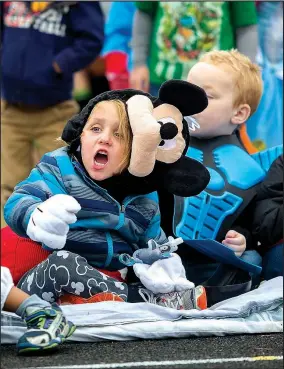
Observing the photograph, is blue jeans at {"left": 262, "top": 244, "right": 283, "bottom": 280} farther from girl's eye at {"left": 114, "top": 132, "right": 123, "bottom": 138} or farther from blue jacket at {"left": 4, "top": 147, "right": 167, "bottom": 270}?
girl's eye at {"left": 114, "top": 132, "right": 123, "bottom": 138}

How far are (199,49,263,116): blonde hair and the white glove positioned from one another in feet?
3.44

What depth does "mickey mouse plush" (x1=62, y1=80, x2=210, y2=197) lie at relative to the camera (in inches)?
134

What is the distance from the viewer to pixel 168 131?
3344mm

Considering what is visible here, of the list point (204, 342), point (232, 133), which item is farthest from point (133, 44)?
point (204, 342)

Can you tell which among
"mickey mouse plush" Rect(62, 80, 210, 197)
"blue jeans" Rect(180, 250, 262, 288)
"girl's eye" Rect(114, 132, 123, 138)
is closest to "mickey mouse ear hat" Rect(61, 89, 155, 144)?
"mickey mouse plush" Rect(62, 80, 210, 197)

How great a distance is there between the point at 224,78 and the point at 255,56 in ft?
4.13

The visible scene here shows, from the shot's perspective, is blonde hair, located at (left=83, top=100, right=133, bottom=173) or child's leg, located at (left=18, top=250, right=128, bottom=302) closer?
child's leg, located at (left=18, top=250, right=128, bottom=302)

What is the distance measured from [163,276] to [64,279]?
31 centimetres

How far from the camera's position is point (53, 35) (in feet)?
16.2

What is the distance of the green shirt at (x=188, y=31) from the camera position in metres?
4.91

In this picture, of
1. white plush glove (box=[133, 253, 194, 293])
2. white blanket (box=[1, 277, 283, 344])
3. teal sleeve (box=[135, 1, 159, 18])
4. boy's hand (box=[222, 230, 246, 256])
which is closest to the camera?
white blanket (box=[1, 277, 283, 344])

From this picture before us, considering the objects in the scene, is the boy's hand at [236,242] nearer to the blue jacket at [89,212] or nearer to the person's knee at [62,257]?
the blue jacket at [89,212]

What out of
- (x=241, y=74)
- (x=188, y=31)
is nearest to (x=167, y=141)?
(x=241, y=74)

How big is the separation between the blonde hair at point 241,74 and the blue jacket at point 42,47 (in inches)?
42.8
